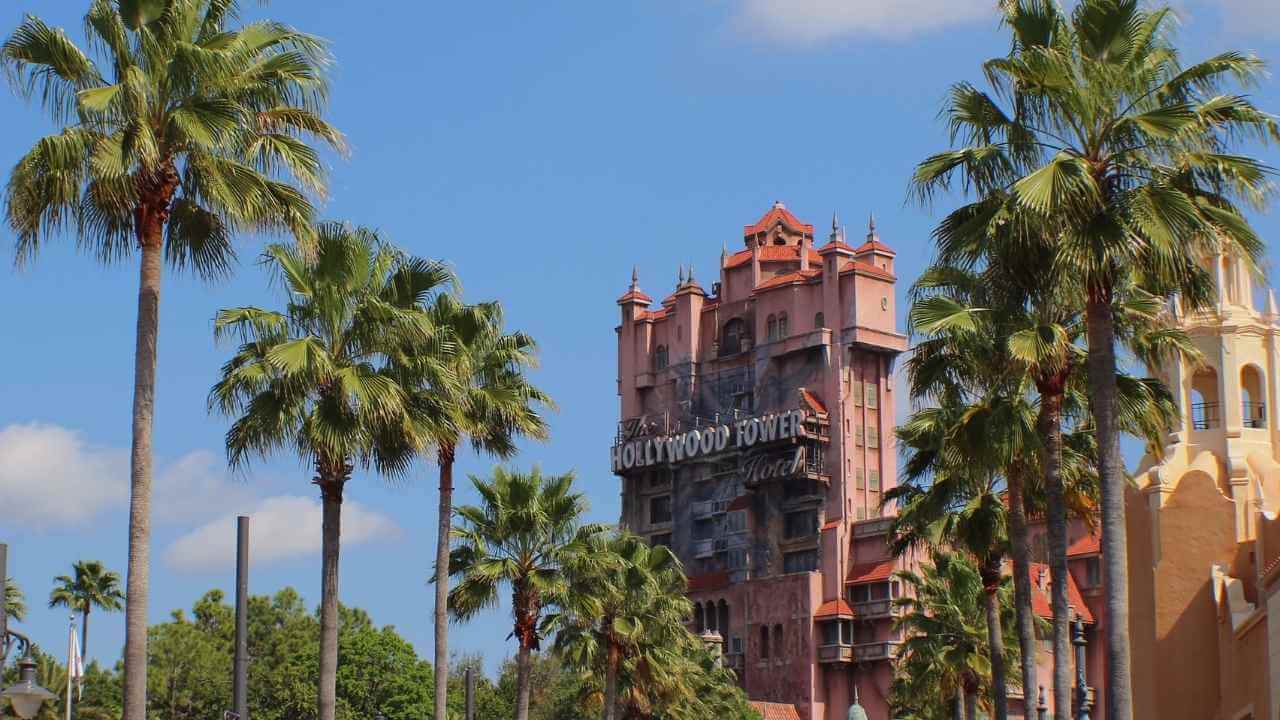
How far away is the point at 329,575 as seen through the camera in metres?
30.7

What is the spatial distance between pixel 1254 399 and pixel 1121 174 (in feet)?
93.1

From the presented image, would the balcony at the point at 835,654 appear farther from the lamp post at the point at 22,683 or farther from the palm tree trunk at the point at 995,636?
the lamp post at the point at 22,683

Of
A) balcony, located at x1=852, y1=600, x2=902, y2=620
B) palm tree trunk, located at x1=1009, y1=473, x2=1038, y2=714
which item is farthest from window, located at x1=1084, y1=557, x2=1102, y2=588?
palm tree trunk, located at x1=1009, y1=473, x2=1038, y2=714

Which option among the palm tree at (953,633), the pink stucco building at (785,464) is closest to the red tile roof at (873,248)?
the pink stucco building at (785,464)

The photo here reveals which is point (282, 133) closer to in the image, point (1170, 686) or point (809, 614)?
point (1170, 686)

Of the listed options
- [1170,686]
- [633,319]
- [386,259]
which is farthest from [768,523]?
[386,259]

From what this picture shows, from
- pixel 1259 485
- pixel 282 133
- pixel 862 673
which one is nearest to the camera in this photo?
pixel 282 133

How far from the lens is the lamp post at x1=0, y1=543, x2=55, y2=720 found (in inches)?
762

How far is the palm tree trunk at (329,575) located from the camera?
30.4 meters

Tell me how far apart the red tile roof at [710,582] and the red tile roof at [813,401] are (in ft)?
42.4

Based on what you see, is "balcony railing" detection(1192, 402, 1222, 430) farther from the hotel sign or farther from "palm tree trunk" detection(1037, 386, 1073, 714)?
the hotel sign

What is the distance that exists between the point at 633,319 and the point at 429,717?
110ft

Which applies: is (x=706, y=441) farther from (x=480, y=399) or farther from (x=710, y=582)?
(x=480, y=399)

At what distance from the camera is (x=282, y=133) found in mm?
24047
